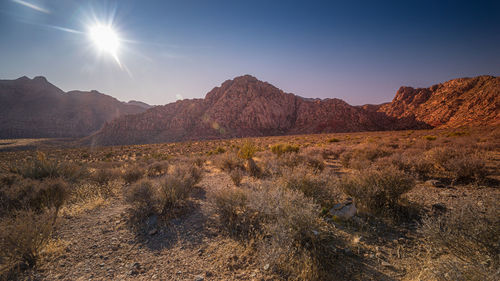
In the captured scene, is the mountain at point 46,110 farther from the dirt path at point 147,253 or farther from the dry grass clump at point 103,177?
the dirt path at point 147,253

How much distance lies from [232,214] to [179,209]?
1523 mm

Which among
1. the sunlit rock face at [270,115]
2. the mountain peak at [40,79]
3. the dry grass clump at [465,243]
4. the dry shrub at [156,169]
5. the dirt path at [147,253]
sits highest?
the mountain peak at [40,79]

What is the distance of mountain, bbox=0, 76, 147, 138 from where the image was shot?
64562 mm

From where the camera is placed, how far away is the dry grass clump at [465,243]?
6.51 feet

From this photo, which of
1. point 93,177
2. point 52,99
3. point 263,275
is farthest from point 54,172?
point 52,99

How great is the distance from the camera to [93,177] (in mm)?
6945

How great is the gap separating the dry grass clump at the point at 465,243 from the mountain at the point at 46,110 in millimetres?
98667

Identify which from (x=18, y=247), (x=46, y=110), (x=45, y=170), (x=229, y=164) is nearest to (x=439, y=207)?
(x=229, y=164)

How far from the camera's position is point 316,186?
416cm

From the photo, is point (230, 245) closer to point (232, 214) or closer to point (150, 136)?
point (232, 214)

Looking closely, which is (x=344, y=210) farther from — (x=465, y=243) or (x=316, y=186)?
(x=465, y=243)

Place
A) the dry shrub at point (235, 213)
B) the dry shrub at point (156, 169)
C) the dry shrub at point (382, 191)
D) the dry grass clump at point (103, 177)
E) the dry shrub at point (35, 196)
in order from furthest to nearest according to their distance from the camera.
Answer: the dry shrub at point (156, 169) < the dry grass clump at point (103, 177) < the dry shrub at point (35, 196) < the dry shrub at point (382, 191) < the dry shrub at point (235, 213)

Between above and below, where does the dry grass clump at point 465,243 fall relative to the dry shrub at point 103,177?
above

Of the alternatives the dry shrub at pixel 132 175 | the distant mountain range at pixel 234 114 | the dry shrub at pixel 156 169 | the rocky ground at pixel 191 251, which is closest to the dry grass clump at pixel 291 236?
the rocky ground at pixel 191 251
